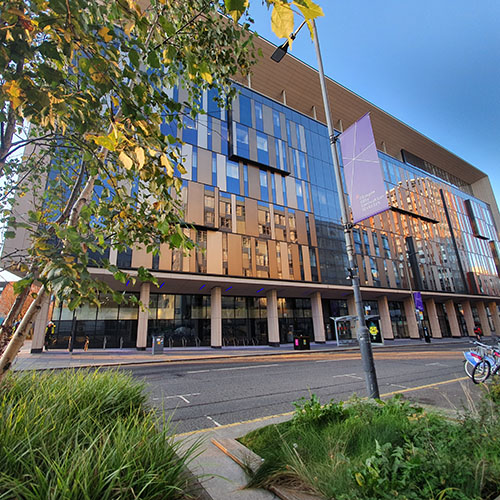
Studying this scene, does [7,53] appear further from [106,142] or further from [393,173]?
[393,173]

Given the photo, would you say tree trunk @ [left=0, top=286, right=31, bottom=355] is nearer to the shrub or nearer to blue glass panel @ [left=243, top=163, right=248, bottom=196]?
the shrub

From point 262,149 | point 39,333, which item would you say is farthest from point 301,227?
point 39,333

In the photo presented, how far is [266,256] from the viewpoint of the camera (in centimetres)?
2906

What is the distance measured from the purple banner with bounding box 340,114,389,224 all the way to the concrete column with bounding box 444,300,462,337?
2074 inches

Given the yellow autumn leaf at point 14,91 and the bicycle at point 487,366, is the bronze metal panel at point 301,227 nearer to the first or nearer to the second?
the bicycle at point 487,366

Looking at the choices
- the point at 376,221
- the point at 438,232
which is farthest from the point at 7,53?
the point at 438,232

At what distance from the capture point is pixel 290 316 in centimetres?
3381

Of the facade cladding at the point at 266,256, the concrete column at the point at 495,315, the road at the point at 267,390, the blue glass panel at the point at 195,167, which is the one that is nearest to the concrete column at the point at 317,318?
the facade cladding at the point at 266,256

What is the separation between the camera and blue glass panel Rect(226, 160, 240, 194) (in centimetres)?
2914

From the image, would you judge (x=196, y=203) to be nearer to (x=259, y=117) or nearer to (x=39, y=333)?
(x=259, y=117)

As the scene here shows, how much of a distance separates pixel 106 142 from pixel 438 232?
61199mm

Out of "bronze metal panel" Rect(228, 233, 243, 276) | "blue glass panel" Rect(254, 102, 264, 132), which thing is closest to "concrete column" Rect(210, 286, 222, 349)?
"bronze metal panel" Rect(228, 233, 243, 276)

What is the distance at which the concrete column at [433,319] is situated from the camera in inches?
1727

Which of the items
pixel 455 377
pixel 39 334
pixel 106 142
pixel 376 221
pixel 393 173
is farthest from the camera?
pixel 393 173
